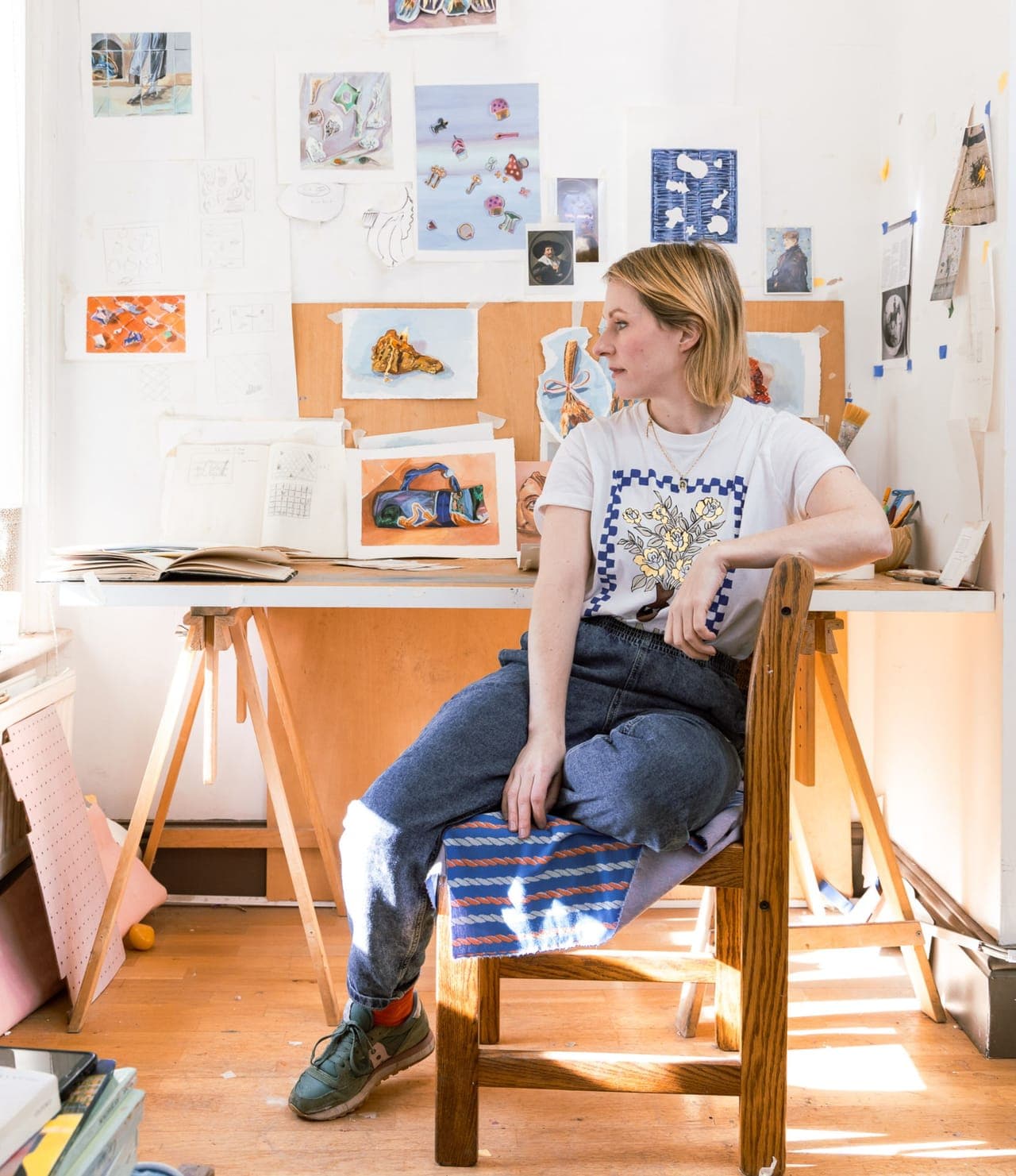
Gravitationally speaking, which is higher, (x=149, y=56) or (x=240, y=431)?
(x=149, y=56)

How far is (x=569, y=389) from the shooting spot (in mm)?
2289

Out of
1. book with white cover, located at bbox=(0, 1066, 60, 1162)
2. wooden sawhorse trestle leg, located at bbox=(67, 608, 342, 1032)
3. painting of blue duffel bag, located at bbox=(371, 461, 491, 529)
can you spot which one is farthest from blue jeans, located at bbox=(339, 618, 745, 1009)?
painting of blue duffel bag, located at bbox=(371, 461, 491, 529)

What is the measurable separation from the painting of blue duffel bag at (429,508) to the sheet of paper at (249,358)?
0.86ft

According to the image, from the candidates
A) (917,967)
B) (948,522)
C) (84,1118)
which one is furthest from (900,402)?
(84,1118)

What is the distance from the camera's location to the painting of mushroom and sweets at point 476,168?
222 centimetres

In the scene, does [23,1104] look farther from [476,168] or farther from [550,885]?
[476,168]

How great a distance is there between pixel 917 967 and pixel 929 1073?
0.70ft

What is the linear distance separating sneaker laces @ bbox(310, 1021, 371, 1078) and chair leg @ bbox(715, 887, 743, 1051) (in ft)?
1.55

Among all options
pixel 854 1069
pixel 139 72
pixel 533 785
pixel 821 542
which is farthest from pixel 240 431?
pixel 854 1069

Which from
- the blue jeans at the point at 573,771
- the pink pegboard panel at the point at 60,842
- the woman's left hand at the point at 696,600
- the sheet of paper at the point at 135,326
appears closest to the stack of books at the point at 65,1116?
the blue jeans at the point at 573,771

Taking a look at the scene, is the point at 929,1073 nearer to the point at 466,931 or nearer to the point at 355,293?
the point at 466,931

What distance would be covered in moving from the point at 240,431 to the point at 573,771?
118 centimetres

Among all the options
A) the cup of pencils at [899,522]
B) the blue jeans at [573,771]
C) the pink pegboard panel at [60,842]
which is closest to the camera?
the blue jeans at [573,771]

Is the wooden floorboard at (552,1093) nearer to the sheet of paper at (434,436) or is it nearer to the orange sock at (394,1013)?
the orange sock at (394,1013)
